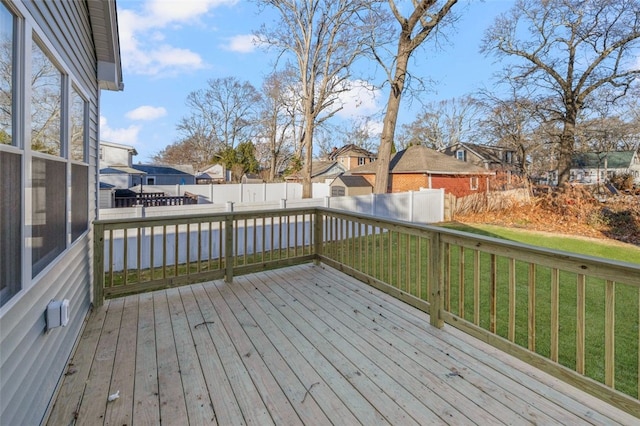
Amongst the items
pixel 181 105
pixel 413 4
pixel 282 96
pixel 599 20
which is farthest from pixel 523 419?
pixel 181 105

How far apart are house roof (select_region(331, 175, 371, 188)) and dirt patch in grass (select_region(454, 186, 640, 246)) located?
7929 mm

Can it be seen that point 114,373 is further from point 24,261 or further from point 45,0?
point 45,0

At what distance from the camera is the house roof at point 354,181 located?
19.8 meters

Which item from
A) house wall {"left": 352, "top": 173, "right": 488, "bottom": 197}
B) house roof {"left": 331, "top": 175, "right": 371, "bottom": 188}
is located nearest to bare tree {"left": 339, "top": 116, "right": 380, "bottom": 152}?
house roof {"left": 331, "top": 175, "right": 371, "bottom": 188}

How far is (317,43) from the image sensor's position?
14.7 metres

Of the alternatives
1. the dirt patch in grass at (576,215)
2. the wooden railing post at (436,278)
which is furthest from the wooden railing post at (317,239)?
the dirt patch in grass at (576,215)

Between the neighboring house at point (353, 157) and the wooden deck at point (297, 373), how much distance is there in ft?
106

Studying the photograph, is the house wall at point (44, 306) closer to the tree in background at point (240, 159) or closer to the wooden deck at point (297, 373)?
the wooden deck at point (297, 373)

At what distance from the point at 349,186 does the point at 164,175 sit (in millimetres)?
16070

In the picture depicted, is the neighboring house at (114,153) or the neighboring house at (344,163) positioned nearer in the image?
the neighboring house at (114,153)

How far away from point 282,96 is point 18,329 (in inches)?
792

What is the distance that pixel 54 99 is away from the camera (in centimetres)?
227

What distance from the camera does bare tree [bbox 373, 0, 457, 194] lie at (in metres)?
9.35

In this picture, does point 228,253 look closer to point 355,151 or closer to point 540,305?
point 540,305
